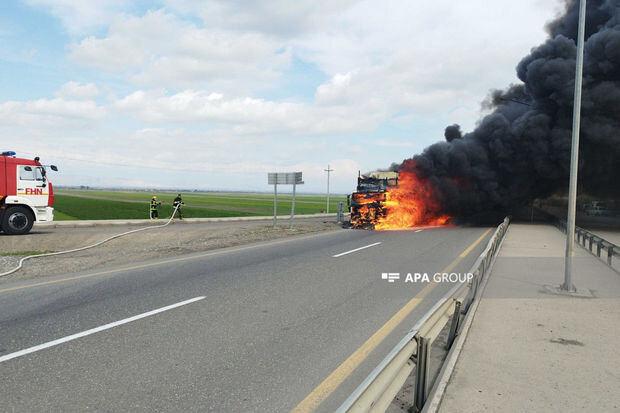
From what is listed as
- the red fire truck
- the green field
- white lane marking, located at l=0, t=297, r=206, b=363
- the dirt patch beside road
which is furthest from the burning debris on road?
the green field

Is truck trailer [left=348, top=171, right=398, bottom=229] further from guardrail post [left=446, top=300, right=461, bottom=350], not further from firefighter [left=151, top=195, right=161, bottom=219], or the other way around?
guardrail post [left=446, top=300, right=461, bottom=350]

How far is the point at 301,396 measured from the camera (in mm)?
3801

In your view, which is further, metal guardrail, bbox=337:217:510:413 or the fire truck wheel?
the fire truck wheel

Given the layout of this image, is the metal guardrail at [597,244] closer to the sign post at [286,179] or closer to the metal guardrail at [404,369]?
the metal guardrail at [404,369]

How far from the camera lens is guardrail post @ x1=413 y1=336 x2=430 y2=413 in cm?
342

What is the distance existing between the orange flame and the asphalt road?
14230 mm

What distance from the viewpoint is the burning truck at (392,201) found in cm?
2388

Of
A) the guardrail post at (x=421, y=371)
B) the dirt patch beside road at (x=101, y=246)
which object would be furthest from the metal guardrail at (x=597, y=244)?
the dirt patch beside road at (x=101, y=246)

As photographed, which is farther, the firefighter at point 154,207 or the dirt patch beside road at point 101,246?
the firefighter at point 154,207

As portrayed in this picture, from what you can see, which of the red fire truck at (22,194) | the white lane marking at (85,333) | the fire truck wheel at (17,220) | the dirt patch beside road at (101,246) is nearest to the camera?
the white lane marking at (85,333)

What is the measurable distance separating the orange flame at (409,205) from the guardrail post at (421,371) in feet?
66.8


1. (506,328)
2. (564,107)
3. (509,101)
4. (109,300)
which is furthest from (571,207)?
(509,101)

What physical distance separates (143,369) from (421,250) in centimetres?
1112

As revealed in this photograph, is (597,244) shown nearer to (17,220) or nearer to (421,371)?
(421,371)
